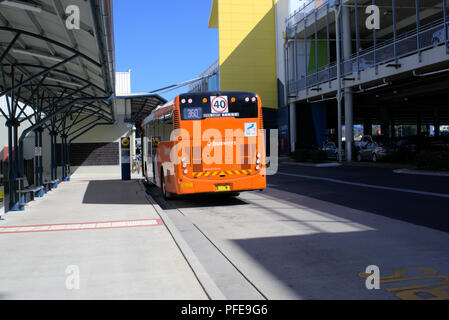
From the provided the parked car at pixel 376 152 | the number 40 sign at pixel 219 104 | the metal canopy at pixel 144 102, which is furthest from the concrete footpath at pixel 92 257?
the parked car at pixel 376 152

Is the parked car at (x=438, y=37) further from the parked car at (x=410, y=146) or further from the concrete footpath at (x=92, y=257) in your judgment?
the concrete footpath at (x=92, y=257)

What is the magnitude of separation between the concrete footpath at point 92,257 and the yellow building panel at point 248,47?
1640 inches

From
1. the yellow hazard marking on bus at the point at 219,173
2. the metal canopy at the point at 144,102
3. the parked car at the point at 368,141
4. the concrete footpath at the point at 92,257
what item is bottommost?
the concrete footpath at the point at 92,257

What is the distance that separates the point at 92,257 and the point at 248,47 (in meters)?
47.8

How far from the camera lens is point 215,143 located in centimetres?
1274

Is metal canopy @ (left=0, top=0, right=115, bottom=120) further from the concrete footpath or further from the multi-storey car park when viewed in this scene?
the multi-storey car park

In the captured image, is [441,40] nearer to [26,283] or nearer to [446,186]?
[446,186]

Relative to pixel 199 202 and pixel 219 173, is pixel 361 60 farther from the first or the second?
pixel 219 173

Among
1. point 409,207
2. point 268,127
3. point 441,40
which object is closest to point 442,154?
point 441,40

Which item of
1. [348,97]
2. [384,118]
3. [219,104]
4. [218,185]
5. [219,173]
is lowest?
[218,185]

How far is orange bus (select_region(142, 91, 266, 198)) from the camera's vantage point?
1257 cm

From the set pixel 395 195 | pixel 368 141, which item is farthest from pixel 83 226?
pixel 368 141

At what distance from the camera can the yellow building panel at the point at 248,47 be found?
170 ft

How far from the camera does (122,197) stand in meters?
15.5
